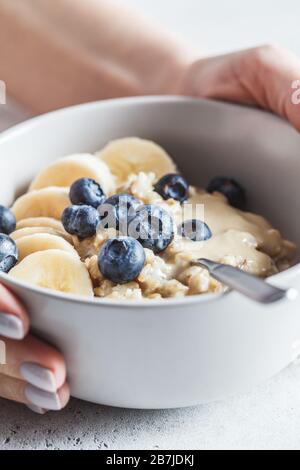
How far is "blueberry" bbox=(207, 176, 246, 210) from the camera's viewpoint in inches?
48.8

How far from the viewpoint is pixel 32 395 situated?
0.92m

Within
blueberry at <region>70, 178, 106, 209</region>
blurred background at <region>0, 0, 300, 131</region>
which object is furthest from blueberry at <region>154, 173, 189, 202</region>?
blurred background at <region>0, 0, 300, 131</region>

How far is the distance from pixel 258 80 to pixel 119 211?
37 cm

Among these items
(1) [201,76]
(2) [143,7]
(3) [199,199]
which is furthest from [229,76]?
(2) [143,7]

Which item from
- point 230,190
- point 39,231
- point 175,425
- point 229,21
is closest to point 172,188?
point 230,190

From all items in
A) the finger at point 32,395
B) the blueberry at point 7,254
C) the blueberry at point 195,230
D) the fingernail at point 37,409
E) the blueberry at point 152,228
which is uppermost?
the blueberry at point 152,228

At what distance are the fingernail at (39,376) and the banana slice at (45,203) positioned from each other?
30 centimetres

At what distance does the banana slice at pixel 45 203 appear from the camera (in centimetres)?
114

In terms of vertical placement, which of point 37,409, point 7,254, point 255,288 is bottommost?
point 37,409

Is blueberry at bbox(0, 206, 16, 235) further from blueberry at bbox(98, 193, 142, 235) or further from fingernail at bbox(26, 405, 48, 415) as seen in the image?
fingernail at bbox(26, 405, 48, 415)

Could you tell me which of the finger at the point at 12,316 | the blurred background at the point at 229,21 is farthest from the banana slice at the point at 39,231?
the blurred background at the point at 229,21

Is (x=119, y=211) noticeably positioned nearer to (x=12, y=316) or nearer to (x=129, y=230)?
(x=129, y=230)

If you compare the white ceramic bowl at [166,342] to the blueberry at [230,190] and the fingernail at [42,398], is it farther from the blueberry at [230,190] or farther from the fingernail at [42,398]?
the blueberry at [230,190]
